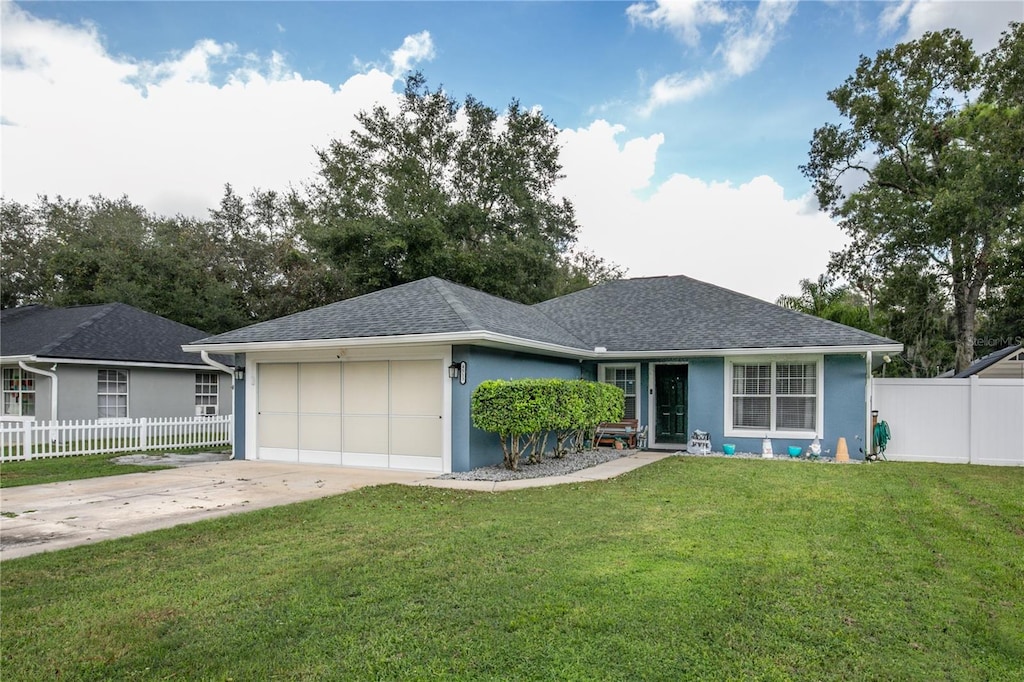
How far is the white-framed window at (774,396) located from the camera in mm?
13102

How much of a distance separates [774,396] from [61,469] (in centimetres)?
1488

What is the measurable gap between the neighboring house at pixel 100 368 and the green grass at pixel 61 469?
3878 millimetres

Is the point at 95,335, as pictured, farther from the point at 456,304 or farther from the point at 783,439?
the point at 783,439

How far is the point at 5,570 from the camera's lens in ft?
15.9

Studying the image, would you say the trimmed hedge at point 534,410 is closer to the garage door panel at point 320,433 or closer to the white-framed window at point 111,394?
the garage door panel at point 320,433

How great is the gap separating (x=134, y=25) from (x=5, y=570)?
11.5 metres

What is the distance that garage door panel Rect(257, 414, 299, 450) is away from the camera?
12477 mm

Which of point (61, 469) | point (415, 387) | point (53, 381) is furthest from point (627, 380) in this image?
point (53, 381)

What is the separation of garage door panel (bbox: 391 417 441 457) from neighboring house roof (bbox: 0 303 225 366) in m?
→ 10.6

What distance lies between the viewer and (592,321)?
1697cm

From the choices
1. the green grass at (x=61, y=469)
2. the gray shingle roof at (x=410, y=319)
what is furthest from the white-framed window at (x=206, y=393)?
the gray shingle roof at (x=410, y=319)

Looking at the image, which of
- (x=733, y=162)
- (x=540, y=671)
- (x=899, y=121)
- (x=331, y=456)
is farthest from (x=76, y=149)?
(x=899, y=121)

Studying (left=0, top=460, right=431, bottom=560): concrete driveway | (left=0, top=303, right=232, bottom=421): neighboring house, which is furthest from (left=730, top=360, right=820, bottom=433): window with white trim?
(left=0, top=303, right=232, bottom=421): neighboring house

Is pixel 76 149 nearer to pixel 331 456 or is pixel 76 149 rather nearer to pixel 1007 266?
pixel 331 456
